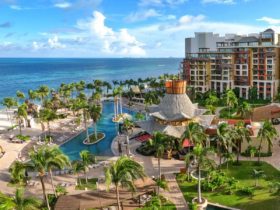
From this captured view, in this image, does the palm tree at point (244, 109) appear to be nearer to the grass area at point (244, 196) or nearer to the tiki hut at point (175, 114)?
the tiki hut at point (175, 114)

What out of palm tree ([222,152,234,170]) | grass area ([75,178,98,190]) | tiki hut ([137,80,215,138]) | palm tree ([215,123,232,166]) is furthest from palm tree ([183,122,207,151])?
grass area ([75,178,98,190])

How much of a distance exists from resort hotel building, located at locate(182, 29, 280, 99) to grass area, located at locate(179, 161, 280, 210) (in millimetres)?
59769

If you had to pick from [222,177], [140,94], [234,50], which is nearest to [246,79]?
[234,50]

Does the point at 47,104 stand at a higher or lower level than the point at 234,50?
lower

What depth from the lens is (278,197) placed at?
39.1m

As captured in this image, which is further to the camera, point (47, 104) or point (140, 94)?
point (140, 94)

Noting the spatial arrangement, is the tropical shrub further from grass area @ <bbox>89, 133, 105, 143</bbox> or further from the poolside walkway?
grass area @ <bbox>89, 133, 105, 143</bbox>

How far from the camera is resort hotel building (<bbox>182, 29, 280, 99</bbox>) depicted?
336 feet

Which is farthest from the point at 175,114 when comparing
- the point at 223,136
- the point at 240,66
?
the point at 240,66

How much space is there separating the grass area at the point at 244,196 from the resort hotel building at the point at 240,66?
59769 millimetres

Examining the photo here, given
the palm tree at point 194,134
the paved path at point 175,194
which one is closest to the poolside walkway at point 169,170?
the paved path at point 175,194

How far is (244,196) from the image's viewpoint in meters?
40.4

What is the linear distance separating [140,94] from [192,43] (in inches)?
2129

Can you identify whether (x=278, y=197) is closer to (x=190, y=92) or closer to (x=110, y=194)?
(x=110, y=194)
